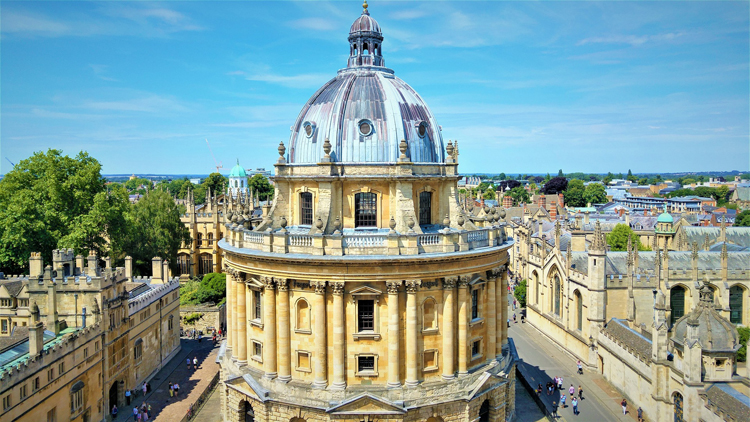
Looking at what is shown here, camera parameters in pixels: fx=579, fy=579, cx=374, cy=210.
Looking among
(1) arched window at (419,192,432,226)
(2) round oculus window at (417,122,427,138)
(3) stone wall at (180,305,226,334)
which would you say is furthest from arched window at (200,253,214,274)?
(2) round oculus window at (417,122,427,138)

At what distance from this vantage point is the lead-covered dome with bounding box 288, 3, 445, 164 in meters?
36.2

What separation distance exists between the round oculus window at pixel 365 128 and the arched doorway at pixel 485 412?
60.2 feet

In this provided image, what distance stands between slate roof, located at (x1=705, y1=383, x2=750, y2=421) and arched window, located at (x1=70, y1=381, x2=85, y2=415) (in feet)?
126

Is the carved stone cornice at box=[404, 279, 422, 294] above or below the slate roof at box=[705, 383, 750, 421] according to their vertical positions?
above

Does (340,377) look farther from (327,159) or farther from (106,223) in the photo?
(106,223)

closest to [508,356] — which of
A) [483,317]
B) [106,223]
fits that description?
[483,317]

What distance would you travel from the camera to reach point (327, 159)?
115 ft

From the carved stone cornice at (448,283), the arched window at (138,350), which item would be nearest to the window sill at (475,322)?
the carved stone cornice at (448,283)

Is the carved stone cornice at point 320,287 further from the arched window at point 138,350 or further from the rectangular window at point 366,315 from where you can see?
the arched window at point 138,350

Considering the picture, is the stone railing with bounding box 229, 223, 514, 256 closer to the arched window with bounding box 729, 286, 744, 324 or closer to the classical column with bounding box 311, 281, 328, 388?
the classical column with bounding box 311, 281, 328, 388

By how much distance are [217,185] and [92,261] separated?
124 m

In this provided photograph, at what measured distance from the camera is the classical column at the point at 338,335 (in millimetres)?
32281

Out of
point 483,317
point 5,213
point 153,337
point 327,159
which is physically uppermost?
point 327,159

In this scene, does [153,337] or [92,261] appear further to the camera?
[153,337]
